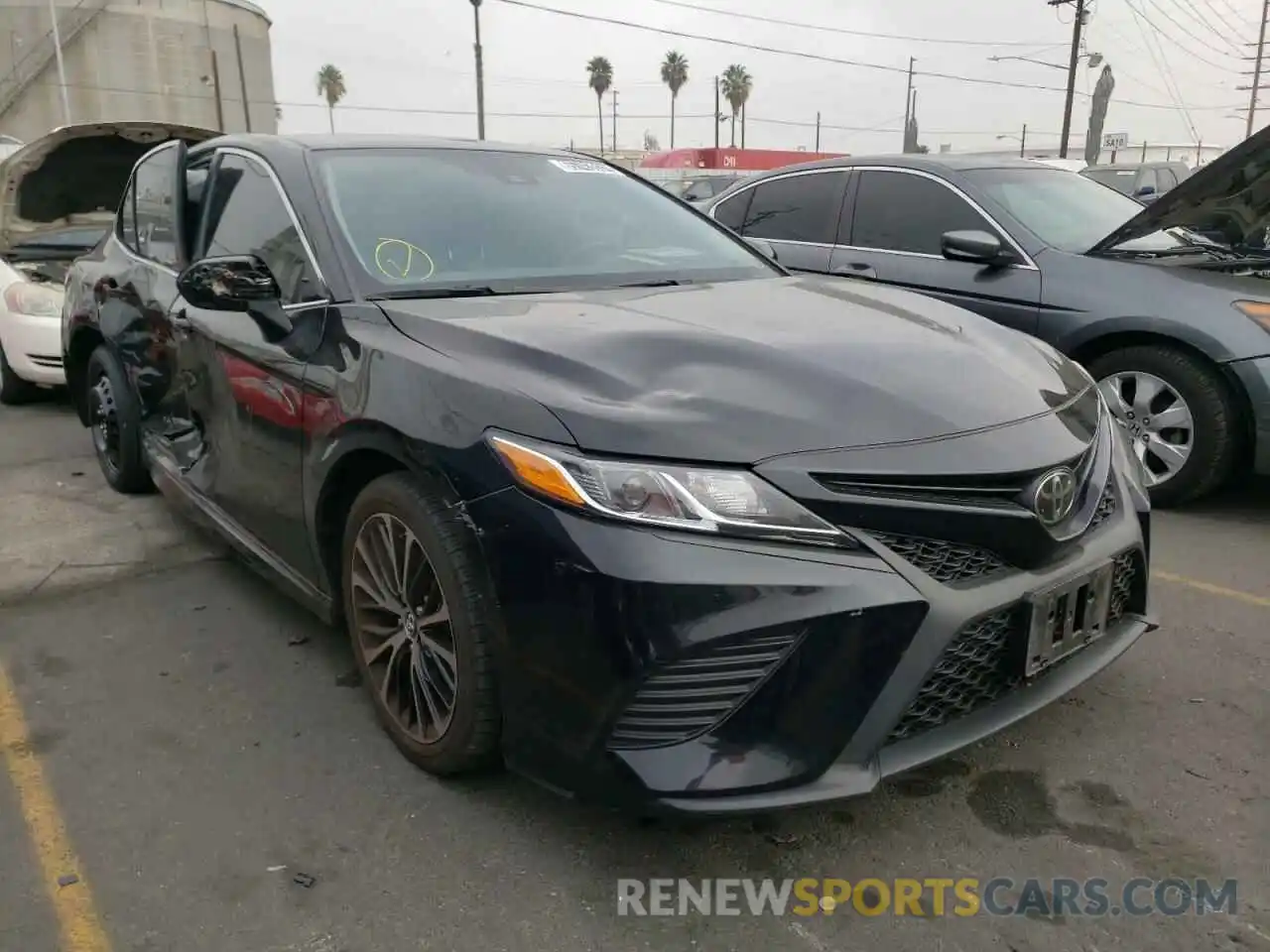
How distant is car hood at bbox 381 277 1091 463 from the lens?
6.48 ft

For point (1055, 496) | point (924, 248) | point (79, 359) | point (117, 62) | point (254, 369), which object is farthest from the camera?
point (117, 62)

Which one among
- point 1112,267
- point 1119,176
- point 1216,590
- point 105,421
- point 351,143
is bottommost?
point 1216,590

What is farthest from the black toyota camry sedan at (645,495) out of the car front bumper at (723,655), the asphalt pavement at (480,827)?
the asphalt pavement at (480,827)

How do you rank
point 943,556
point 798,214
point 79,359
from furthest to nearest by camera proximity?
point 798,214 < point 79,359 < point 943,556

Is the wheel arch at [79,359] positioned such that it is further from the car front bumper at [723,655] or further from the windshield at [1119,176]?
the windshield at [1119,176]

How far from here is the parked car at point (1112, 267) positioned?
4.17 meters

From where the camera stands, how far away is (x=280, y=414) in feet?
9.08

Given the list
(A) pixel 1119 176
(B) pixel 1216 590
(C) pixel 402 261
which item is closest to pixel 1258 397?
(B) pixel 1216 590

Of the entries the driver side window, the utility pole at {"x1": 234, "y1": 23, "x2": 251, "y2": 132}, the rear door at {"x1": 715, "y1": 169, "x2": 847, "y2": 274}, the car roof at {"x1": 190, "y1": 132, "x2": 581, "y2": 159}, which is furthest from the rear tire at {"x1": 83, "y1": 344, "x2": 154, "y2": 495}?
the utility pole at {"x1": 234, "y1": 23, "x2": 251, "y2": 132}

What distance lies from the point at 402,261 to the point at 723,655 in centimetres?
154

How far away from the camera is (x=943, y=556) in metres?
1.96

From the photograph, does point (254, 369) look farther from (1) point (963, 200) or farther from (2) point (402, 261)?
(1) point (963, 200)

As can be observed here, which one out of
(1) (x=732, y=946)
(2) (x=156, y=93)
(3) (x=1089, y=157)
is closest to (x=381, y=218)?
(1) (x=732, y=946)

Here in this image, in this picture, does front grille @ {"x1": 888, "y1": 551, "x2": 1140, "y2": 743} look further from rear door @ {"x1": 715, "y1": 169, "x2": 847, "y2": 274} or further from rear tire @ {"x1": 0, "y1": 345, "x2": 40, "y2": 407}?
rear tire @ {"x1": 0, "y1": 345, "x2": 40, "y2": 407}
